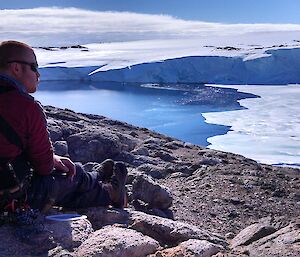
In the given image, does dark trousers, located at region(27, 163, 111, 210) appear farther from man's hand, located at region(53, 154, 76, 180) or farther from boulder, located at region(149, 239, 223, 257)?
boulder, located at region(149, 239, 223, 257)

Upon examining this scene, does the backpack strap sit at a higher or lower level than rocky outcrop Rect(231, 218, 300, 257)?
higher

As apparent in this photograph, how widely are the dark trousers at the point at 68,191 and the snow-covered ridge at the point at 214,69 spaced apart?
17.2 meters

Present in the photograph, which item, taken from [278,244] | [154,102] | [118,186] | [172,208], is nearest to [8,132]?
[118,186]

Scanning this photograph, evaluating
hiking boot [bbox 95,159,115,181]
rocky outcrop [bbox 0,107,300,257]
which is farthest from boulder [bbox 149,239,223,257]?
hiking boot [bbox 95,159,115,181]

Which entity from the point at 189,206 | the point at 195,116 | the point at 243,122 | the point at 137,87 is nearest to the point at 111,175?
the point at 189,206

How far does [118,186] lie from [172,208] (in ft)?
3.48

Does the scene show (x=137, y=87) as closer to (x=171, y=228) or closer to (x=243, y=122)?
(x=243, y=122)

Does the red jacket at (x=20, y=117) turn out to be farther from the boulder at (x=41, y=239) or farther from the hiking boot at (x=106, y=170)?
the hiking boot at (x=106, y=170)

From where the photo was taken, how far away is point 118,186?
272cm

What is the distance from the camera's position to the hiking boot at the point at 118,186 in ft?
8.89

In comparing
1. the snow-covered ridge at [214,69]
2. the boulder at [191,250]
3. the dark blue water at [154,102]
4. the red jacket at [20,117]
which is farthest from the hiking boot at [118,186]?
the snow-covered ridge at [214,69]

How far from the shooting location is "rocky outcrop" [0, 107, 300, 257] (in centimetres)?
218

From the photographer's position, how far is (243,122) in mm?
11930

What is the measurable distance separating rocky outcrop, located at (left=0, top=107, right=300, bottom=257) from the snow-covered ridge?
1266cm
